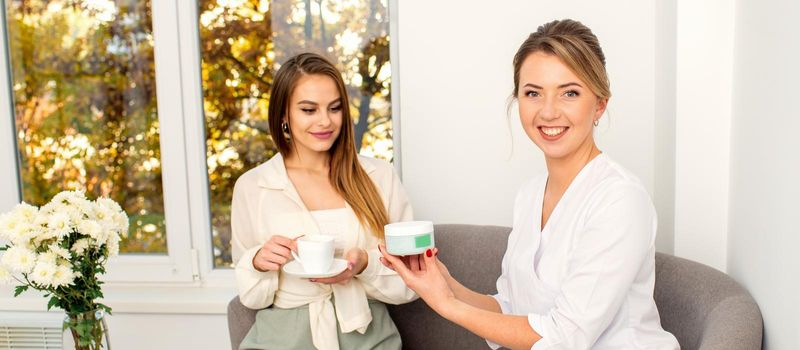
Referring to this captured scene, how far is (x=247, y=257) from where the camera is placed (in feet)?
6.02

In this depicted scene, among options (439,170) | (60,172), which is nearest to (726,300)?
(439,170)

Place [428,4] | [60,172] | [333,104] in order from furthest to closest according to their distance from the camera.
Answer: [60,172] < [428,4] < [333,104]

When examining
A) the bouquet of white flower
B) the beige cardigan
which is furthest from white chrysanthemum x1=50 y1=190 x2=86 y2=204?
the beige cardigan

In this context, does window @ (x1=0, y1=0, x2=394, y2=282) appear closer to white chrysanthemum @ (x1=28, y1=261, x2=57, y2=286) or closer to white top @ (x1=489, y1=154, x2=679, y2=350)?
white chrysanthemum @ (x1=28, y1=261, x2=57, y2=286)

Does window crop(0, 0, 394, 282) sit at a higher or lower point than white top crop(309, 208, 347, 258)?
higher

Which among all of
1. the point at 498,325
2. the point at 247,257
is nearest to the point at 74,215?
the point at 247,257

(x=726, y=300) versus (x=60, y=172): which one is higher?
(x=60, y=172)

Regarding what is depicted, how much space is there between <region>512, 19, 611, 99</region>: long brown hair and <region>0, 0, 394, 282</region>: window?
120 cm

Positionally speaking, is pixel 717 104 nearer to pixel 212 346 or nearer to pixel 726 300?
pixel 726 300

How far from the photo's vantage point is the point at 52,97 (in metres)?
2.82

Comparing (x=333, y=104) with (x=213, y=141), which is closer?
(x=333, y=104)

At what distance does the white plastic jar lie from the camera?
1382 mm

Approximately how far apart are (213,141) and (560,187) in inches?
63.7

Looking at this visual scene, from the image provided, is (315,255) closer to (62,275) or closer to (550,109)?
(550,109)
